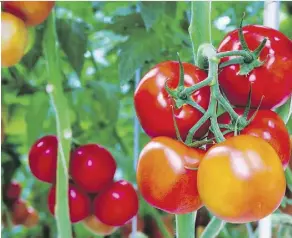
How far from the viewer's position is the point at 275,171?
523 millimetres

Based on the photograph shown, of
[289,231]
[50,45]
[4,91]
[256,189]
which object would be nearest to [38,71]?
[4,91]

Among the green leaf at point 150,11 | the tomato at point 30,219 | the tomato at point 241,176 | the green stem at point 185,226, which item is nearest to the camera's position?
the tomato at point 241,176

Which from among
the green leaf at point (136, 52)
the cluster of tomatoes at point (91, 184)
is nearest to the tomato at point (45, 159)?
the cluster of tomatoes at point (91, 184)

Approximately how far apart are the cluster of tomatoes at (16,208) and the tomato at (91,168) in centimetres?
20

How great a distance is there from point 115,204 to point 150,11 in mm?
232

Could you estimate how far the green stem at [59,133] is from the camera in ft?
2.56

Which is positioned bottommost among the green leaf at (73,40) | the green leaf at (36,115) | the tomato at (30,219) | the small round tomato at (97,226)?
the tomato at (30,219)

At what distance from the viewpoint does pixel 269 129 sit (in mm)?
561

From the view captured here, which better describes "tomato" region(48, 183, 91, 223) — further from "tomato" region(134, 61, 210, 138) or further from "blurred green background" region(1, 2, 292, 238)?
"tomato" region(134, 61, 210, 138)

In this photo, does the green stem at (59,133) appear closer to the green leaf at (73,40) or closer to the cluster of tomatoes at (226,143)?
the green leaf at (73,40)

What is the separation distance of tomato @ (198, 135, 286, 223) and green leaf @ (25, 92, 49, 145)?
421mm

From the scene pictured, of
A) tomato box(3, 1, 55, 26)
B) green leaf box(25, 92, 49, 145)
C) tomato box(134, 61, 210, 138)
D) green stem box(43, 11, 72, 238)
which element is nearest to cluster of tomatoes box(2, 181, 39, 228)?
green leaf box(25, 92, 49, 145)

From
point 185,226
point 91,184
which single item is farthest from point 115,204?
point 185,226

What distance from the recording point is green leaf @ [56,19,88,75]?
2.74 ft
